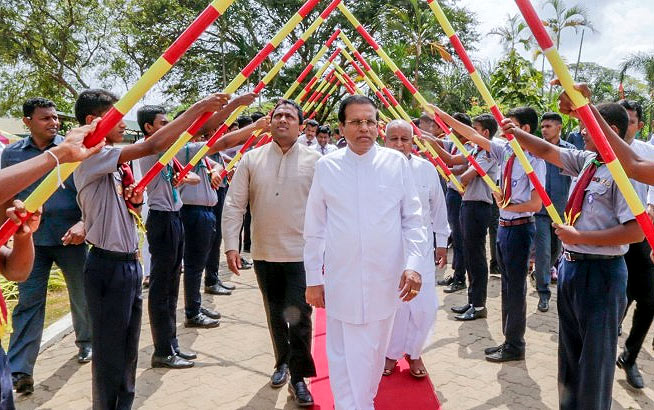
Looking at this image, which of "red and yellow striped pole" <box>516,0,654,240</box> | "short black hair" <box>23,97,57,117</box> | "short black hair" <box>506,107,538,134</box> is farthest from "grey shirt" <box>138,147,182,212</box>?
"red and yellow striped pole" <box>516,0,654,240</box>

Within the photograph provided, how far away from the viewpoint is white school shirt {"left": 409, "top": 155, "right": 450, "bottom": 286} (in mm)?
4109

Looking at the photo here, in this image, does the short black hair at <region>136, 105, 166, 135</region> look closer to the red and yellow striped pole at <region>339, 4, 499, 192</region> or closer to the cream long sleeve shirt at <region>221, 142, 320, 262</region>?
the cream long sleeve shirt at <region>221, 142, 320, 262</region>

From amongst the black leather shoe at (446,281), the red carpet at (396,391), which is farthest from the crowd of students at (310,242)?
the black leather shoe at (446,281)

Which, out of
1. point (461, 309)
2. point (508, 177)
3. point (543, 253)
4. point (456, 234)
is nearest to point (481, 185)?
point (543, 253)

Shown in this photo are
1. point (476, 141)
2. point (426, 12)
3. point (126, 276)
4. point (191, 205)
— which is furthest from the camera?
point (426, 12)

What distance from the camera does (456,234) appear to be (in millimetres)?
6992

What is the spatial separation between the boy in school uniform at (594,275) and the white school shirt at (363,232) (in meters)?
0.87

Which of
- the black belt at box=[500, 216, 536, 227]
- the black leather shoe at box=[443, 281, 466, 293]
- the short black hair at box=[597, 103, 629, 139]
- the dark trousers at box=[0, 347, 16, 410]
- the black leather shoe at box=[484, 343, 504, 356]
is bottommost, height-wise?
the black leather shoe at box=[443, 281, 466, 293]

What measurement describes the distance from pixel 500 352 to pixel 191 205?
133 inches

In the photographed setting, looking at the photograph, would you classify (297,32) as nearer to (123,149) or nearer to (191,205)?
(191,205)

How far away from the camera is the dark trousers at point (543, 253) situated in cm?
586

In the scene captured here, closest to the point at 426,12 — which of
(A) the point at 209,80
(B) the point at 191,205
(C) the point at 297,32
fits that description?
(C) the point at 297,32

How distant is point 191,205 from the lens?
541 centimetres

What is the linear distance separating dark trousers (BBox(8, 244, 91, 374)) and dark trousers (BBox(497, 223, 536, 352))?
136 inches
